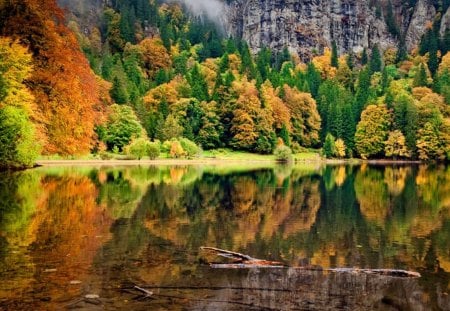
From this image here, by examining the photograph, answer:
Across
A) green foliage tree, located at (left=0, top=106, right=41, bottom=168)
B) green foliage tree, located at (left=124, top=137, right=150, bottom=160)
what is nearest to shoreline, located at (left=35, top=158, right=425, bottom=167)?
green foliage tree, located at (left=124, top=137, right=150, bottom=160)

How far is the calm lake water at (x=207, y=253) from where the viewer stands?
10672 mm

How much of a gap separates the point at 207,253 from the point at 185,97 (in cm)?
9602

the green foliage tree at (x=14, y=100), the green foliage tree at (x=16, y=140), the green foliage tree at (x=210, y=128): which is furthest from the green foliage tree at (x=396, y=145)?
the green foliage tree at (x=14, y=100)

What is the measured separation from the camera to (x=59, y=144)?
19.7 meters

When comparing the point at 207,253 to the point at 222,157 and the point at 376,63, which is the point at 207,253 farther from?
the point at 376,63

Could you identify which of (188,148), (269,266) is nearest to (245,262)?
(269,266)

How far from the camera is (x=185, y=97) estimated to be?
110 meters

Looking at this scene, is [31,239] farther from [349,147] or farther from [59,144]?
[349,147]

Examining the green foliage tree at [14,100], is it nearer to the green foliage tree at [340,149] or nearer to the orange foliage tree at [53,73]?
the orange foliage tree at [53,73]

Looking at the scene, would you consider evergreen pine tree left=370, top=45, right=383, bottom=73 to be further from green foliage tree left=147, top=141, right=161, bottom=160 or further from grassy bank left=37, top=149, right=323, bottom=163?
green foliage tree left=147, top=141, right=161, bottom=160

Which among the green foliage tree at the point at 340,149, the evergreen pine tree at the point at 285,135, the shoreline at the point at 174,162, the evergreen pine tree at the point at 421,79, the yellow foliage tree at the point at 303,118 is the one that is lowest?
the shoreline at the point at 174,162

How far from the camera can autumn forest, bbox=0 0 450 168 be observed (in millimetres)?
18891

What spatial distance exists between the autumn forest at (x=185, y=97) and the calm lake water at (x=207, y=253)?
4384mm

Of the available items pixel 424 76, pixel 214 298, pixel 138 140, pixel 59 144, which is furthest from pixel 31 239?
pixel 424 76
